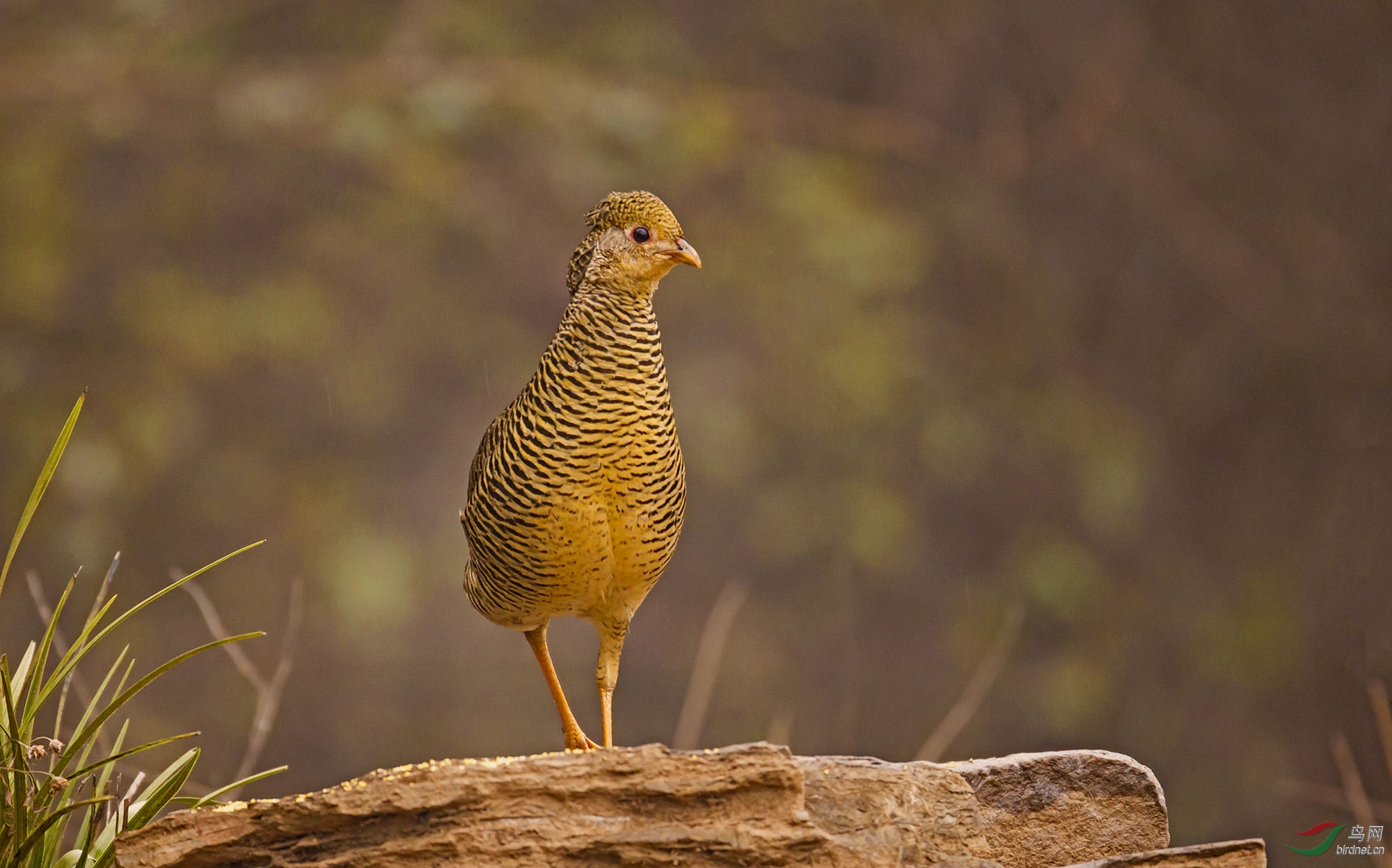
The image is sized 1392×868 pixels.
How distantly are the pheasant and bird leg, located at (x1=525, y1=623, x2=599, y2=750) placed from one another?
0.26 meters

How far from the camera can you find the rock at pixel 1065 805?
1.99 meters

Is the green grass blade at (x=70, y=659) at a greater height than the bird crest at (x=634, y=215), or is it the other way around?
the bird crest at (x=634, y=215)

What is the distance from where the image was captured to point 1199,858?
173 centimetres

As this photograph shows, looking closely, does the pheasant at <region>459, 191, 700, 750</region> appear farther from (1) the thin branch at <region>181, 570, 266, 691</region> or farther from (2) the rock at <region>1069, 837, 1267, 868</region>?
(2) the rock at <region>1069, 837, 1267, 868</region>

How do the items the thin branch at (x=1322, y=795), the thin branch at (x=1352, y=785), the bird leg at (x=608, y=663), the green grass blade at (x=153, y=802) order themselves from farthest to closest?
1. the thin branch at (x=1322, y=795)
2. the thin branch at (x=1352, y=785)
3. the bird leg at (x=608, y=663)
4. the green grass blade at (x=153, y=802)

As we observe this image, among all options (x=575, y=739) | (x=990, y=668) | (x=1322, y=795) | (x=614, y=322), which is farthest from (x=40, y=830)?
(x=1322, y=795)

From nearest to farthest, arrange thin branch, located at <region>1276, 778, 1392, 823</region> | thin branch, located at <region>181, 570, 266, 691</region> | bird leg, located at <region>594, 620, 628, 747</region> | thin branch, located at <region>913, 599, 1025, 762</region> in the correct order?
bird leg, located at <region>594, 620, 628, 747</region> → thin branch, located at <region>181, 570, 266, 691</region> → thin branch, located at <region>1276, 778, 1392, 823</region> → thin branch, located at <region>913, 599, 1025, 762</region>

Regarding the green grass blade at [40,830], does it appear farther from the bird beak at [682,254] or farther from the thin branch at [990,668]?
the thin branch at [990,668]

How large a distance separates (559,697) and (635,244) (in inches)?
35.6

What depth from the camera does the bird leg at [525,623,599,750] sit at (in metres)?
2.38

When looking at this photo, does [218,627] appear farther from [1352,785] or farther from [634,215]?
[1352,785]

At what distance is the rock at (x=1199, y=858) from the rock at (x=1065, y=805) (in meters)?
0.26

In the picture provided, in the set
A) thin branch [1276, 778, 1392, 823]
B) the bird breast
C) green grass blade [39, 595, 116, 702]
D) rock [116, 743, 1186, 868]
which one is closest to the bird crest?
the bird breast

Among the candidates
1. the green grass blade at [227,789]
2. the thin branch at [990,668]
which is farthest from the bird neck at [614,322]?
the thin branch at [990,668]
